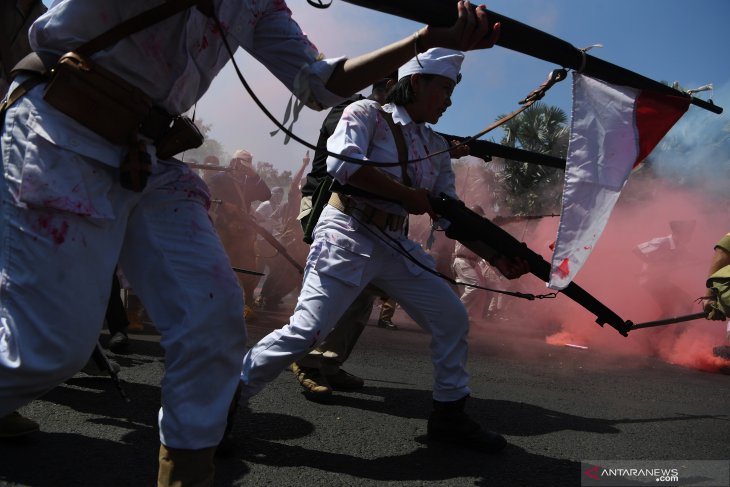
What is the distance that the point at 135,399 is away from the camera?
3.37m

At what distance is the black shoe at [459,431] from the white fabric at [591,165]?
836 millimetres

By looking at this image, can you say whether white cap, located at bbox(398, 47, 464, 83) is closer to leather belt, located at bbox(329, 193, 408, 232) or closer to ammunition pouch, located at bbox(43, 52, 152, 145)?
leather belt, located at bbox(329, 193, 408, 232)

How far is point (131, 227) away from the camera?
184 centimetres

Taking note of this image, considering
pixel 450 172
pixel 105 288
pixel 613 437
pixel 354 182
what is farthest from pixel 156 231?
pixel 613 437

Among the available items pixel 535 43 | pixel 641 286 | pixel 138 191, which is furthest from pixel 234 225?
pixel 641 286

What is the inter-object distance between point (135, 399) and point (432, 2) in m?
2.71

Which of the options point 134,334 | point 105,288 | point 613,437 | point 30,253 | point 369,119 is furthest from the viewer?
point 134,334

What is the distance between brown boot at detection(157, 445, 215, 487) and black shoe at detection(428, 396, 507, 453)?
160 cm

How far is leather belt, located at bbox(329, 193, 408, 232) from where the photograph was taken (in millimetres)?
3191

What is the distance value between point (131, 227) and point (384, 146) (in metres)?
1.69

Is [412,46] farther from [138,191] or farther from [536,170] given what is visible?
[536,170]

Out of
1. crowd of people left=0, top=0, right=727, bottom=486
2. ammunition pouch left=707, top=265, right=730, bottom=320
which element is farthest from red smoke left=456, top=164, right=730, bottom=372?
crowd of people left=0, top=0, right=727, bottom=486

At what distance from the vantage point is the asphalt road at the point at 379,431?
2.46 m

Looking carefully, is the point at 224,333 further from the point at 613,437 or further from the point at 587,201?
the point at 613,437
